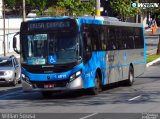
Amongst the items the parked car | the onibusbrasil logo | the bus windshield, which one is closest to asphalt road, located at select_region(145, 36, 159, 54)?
the onibusbrasil logo

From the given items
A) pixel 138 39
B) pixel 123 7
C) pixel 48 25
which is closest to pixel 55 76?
pixel 48 25

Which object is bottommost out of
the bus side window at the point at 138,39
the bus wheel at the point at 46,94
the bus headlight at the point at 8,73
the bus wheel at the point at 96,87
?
the bus headlight at the point at 8,73

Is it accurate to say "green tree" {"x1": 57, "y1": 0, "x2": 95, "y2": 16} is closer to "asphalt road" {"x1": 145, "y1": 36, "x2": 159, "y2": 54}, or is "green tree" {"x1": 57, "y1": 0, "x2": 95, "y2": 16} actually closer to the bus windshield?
"asphalt road" {"x1": 145, "y1": 36, "x2": 159, "y2": 54}

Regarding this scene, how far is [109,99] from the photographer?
64.6 ft

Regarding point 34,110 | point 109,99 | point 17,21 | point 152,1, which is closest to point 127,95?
point 109,99

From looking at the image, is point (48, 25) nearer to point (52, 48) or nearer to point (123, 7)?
point (52, 48)

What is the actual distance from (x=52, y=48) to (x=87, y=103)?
2904mm

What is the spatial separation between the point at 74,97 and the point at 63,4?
33.4 meters

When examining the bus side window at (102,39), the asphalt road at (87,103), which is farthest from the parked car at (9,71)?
the bus side window at (102,39)

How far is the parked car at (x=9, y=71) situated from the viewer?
2867 cm

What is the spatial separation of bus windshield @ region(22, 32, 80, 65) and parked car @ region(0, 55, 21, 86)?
26.8 ft

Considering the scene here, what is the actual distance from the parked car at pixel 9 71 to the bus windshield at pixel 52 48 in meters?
8.18

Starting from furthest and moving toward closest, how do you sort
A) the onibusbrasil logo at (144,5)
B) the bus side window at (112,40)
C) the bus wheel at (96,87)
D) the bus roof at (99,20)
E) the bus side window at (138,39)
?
the onibusbrasil logo at (144,5)
the bus side window at (138,39)
the bus side window at (112,40)
the bus wheel at (96,87)
the bus roof at (99,20)

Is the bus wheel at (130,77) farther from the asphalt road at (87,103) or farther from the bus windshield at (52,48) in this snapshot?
the bus windshield at (52,48)
